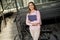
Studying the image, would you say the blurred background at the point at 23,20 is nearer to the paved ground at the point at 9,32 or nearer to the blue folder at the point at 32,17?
the paved ground at the point at 9,32

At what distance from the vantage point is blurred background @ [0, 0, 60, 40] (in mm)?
5250

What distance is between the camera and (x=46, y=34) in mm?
5078

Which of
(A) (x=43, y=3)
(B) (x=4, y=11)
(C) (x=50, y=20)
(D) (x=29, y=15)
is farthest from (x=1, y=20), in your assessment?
(D) (x=29, y=15)

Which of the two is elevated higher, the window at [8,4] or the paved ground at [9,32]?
the window at [8,4]

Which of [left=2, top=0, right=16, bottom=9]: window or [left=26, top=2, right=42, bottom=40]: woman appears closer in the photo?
[left=26, top=2, right=42, bottom=40]: woman

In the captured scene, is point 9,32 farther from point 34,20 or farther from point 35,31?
point 34,20

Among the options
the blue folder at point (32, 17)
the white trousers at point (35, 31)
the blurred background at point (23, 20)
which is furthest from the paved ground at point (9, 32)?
the blue folder at point (32, 17)

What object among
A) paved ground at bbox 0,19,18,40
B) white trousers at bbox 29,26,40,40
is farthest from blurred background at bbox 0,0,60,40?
white trousers at bbox 29,26,40,40

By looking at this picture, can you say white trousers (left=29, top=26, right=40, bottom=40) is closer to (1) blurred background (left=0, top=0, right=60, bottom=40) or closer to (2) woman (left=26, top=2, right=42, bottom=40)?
(2) woman (left=26, top=2, right=42, bottom=40)

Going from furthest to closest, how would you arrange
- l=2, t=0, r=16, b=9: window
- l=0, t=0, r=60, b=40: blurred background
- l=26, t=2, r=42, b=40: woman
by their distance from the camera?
→ l=2, t=0, r=16, b=9: window
l=0, t=0, r=60, b=40: blurred background
l=26, t=2, r=42, b=40: woman

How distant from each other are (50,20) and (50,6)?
505mm

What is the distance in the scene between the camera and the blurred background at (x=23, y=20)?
207 inches

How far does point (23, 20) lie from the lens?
5656 mm

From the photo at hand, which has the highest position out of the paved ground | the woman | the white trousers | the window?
the window
